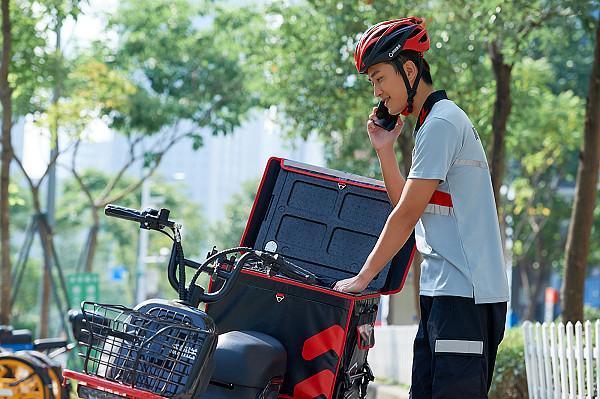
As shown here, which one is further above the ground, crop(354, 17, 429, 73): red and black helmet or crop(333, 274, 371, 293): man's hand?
crop(354, 17, 429, 73): red and black helmet

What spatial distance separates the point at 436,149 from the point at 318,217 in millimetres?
1796

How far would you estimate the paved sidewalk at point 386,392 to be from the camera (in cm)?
1043

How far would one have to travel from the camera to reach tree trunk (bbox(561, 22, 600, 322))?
10.3 metres

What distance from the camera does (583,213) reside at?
10406mm

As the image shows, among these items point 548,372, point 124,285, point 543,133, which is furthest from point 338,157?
point 124,285

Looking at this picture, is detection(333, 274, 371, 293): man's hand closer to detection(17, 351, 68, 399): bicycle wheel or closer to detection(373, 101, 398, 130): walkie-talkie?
detection(373, 101, 398, 130): walkie-talkie

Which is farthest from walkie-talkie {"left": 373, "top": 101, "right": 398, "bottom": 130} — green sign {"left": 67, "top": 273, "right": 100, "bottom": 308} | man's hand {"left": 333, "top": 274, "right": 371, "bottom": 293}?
green sign {"left": 67, "top": 273, "right": 100, "bottom": 308}

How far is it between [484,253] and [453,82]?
10160 millimetres

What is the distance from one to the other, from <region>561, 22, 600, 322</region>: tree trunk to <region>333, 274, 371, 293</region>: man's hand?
263 inches

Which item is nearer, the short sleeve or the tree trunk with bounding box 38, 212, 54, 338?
the short sleeve

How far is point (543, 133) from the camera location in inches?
941

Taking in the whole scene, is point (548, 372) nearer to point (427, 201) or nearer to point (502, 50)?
point (502, 50)

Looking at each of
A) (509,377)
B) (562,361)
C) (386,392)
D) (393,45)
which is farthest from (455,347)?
(386,392)

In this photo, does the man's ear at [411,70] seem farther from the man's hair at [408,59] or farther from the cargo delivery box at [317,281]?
the cargo delivery box at [317,281]
